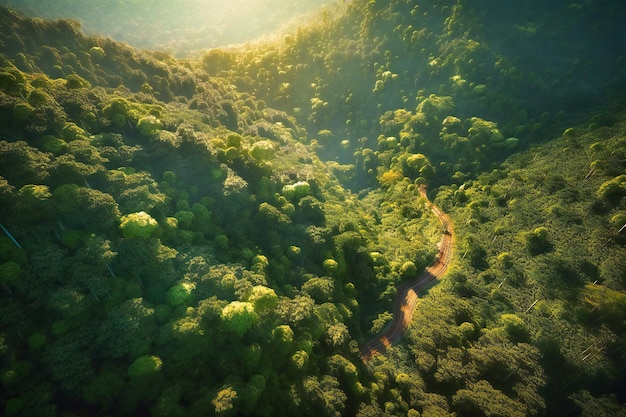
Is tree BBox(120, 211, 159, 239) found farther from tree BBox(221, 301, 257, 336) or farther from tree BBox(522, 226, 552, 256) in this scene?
tree BBox(522, 226, 552, 256)

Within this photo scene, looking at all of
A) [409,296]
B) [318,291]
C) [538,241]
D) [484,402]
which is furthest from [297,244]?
[538,241]

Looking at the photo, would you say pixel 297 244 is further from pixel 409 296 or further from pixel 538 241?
pixel 538 241

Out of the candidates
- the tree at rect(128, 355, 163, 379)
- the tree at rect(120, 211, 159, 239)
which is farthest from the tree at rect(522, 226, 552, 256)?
the tree at rect(120, 211, 159, 239)

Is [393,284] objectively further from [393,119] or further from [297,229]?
[393,119]

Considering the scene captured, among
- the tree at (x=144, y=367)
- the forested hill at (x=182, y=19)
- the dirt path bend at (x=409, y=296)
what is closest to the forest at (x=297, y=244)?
the tree at (x=144, y=367)

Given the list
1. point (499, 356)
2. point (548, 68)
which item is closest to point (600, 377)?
point (499, 356)
